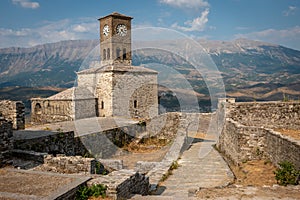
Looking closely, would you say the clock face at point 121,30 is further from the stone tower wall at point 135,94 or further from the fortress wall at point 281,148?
the fortress wall at point 281,148

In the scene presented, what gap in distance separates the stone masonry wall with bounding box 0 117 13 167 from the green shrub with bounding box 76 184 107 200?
12.9ft

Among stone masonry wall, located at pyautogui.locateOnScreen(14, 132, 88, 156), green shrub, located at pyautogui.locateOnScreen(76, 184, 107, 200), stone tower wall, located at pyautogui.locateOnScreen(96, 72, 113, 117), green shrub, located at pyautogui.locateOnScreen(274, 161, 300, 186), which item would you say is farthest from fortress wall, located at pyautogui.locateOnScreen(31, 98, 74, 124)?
green shrub, located at pyautogui.locateOnScreen(274, 161, 300, 186)

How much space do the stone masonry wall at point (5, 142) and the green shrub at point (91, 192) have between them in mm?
3920

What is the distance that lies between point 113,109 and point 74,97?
4068 millimetres

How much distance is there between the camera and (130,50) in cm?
3198

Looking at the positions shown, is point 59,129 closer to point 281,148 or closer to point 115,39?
point 281,148

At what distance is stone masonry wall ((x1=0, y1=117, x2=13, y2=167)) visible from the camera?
27.9 feet

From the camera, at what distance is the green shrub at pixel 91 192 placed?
5675 mm

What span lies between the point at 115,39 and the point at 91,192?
2636 centimetres

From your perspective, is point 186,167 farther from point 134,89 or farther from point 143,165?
point 134,89

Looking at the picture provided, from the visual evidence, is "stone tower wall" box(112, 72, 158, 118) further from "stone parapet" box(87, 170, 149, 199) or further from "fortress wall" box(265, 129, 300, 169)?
"stone parapet" box(87, 170, 149, 199)

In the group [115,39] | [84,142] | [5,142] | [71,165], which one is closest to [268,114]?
[84,142]

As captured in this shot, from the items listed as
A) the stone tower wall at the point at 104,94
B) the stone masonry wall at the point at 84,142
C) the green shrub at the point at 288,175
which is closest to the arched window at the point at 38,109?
the stone tower wall at the point at 104,94

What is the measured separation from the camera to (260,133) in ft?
33.2
